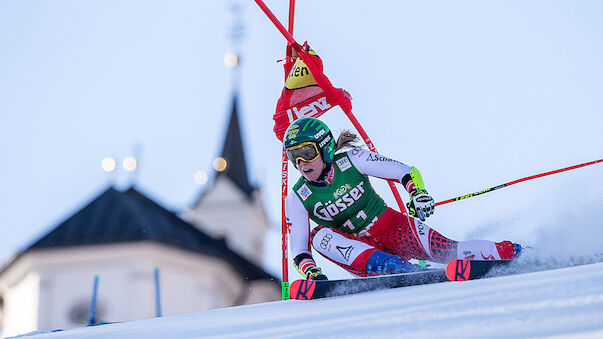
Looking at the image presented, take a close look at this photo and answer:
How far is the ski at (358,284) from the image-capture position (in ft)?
11.5

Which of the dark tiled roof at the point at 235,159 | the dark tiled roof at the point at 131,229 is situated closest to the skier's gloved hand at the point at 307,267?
the dark tiled roof at the point at 131,229

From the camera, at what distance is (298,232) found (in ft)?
14.9

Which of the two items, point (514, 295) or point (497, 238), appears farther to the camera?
Answer: point (497, 238)

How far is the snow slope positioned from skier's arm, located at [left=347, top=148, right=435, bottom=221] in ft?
4.00

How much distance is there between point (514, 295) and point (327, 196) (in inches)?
97.0

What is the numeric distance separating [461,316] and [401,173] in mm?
2467

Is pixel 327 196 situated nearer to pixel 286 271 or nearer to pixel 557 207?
pixel 286 271

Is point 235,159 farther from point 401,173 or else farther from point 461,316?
point 461,316

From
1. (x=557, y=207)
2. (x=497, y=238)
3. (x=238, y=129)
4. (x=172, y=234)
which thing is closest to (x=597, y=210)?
(x=557, y=207)

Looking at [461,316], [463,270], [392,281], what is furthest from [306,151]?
[461,316]

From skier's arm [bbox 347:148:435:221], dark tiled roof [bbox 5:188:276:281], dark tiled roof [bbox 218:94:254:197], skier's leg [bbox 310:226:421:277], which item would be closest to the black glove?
skier's leg [bbox 310:226:421:277]

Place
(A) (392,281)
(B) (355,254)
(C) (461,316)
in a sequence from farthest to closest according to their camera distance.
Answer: (B) (355,254), (A) (392,281), (C) (461,316)

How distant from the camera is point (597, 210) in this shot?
13.5 ft

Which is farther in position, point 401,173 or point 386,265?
point 401,173
